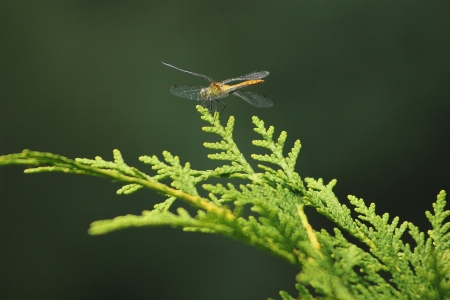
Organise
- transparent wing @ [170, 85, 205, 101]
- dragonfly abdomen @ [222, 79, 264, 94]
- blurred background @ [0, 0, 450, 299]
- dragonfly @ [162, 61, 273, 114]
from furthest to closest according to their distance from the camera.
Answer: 1. blurred background @ [0, 0, 450, 299]
2. transparent wing @ [170, 85, 205, 101]
3. dragonfly @ [162, 61, 273, 114]
4. dragonfly abdomen @ [222, 79, 264, 94]

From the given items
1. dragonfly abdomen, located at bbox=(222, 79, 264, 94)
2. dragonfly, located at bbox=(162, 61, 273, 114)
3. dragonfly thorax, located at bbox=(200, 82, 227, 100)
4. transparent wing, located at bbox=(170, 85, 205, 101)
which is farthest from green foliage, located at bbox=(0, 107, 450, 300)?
transparent wing, located at bbox=(170, 85, 205, 101)

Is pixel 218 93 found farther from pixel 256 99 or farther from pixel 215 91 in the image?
pixel 256 99

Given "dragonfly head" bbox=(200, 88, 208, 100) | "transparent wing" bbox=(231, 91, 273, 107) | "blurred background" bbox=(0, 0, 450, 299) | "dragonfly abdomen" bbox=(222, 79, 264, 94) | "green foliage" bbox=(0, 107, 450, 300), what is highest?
"blurred background" bbox=(0, 0, 450, 299)

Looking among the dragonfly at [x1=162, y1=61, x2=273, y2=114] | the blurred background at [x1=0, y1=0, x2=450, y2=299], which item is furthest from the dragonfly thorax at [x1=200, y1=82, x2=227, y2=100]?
the blurred background at [x1=0, y1=0, x2=450, y2=299]

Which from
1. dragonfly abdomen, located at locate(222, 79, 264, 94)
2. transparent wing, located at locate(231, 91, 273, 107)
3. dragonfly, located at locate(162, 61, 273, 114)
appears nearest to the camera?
dragonfly abdomen, located at locate(222, 79, 264, 94)

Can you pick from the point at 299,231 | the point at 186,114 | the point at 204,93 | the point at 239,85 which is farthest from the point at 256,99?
the point at 186,114

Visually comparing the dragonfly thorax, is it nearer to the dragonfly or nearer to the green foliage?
the dragonfly

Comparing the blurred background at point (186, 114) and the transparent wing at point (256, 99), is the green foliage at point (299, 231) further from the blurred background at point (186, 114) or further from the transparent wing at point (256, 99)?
→ the blurred background at point (186, 114)

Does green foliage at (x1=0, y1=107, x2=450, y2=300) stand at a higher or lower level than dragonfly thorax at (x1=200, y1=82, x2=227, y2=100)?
lower

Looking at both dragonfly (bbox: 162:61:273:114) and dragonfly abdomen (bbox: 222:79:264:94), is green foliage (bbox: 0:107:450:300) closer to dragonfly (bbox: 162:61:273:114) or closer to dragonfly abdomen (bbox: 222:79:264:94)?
dragonfly abdomen (bbox: 222:79:264:94)

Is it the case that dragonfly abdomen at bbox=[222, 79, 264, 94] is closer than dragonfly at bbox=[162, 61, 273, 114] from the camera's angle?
Yes
